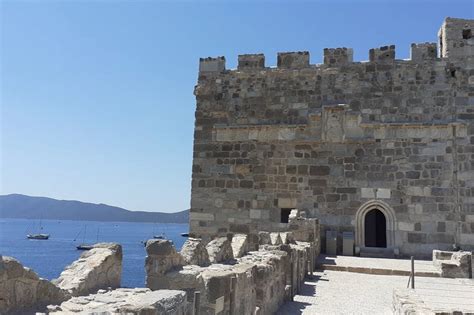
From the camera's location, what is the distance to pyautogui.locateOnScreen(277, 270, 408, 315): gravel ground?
613cm

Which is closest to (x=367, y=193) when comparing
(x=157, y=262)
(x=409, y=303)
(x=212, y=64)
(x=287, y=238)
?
(x=287, y=238)

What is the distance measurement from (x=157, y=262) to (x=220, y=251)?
197cm

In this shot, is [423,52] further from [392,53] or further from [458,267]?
[458,267]

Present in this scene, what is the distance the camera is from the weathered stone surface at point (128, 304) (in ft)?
8.79

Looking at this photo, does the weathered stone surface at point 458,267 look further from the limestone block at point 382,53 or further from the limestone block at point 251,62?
the limestone block at point 251,62

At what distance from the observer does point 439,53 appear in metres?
12.3

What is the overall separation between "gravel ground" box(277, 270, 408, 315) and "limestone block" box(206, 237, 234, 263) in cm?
102

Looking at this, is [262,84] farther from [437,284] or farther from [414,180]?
[437,284]

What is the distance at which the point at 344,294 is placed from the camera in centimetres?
713

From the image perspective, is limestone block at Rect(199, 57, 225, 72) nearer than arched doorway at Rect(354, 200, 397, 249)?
No

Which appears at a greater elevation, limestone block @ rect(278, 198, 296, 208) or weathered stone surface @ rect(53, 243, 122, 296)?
limestone block @ rect(278, 198, 296, 208)

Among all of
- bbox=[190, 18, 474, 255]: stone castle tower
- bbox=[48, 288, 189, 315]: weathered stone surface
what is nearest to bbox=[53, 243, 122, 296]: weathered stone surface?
bbox=[48, 288, 189, 315]: weathered stone surface

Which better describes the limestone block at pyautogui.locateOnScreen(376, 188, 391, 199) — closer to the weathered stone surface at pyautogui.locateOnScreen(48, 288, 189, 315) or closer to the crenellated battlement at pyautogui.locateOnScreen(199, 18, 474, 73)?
the crenellated battlement at pyautogui.locateOnScreen(199, 18, 474, 73)

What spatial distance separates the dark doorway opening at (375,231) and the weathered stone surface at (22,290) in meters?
10.2
